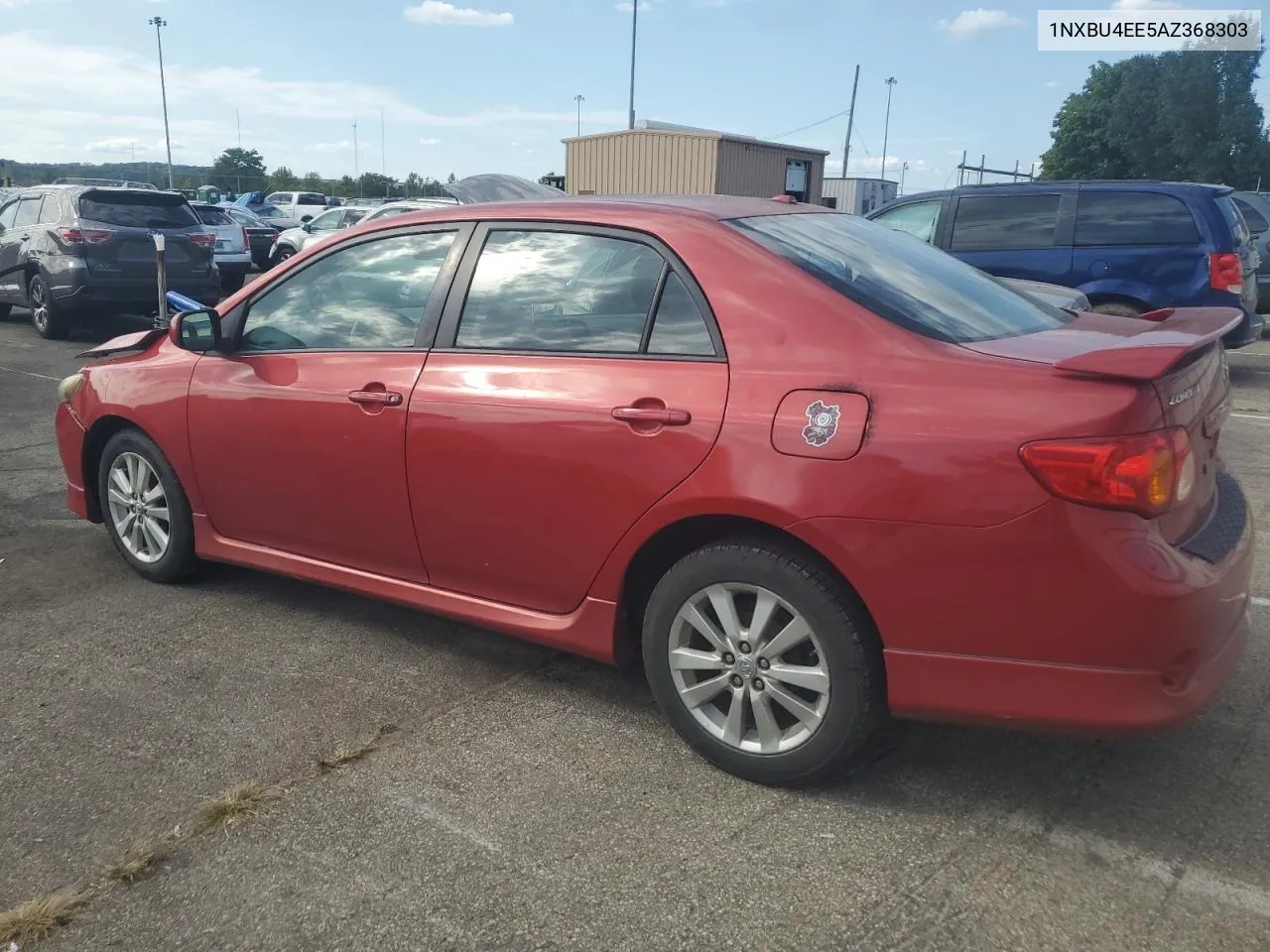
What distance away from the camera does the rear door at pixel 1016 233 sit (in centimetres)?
908

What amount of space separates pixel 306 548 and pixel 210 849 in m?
1.42

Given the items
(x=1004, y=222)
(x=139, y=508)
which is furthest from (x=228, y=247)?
(x=139, y=508)

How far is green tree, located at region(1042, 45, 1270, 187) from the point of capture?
55.1m

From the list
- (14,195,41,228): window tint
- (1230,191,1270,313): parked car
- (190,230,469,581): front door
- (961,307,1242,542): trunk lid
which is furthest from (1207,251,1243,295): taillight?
(14,195,41,228): window tint

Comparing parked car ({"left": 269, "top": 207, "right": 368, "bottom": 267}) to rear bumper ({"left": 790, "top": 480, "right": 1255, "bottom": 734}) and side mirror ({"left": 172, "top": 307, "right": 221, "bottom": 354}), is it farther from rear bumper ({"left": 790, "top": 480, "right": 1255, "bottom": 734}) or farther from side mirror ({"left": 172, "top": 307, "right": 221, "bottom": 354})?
rear bumper ({"left": 790, "top": 480, "right": 1255, "bottom": 734})

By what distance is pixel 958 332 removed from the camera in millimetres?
2859

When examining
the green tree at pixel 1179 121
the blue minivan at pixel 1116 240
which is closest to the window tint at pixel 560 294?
the blue minivan at pixel 1116 240

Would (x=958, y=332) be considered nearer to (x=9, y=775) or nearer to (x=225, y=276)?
(x=9, y=775)

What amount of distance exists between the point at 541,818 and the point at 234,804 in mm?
800

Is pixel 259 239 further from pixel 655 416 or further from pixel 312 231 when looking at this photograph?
pixel 655 416

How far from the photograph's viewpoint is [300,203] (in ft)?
124

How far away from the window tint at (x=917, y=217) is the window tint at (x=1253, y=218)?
571cm

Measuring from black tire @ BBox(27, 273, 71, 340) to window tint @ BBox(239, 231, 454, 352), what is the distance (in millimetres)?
9656

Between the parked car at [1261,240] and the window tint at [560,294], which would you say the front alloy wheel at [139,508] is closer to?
the window tint at [560,294]
